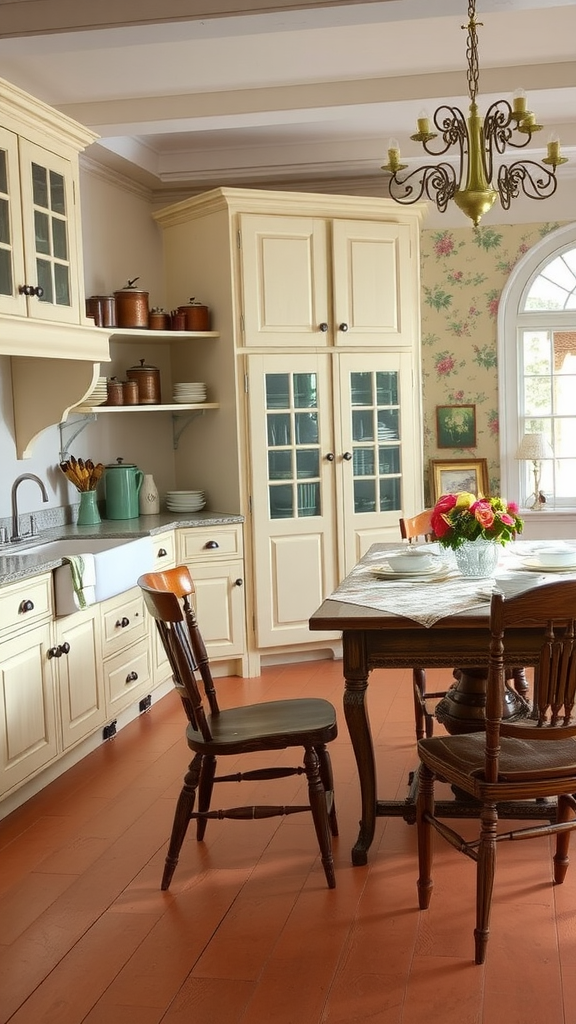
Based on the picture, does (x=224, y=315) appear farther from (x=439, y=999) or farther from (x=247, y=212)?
(x=439, y=999)

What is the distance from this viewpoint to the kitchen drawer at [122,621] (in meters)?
4.34

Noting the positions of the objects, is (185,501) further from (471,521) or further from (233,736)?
(233,736)

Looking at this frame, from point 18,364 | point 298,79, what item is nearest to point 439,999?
point 18,364

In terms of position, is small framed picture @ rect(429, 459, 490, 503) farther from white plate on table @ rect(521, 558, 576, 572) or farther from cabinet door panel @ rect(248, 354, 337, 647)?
white plate on table @ rect(521, 558, 576, 572)

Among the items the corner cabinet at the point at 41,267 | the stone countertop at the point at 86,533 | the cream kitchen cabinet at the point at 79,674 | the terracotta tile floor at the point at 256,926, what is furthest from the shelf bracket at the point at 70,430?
the terracotta tile floor at the point at 256,926

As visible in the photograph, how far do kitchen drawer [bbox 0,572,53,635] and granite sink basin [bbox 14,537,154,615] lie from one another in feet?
0.20

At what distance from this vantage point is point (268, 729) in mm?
3018

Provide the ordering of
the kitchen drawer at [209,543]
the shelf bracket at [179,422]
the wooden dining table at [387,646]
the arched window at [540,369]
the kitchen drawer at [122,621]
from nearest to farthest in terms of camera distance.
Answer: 1. the wooden dining table at [387,646]
2. the kitchen drawer at [122,621]
3. the kitchen drawer at [209,543]
4. the shelf bracket at [179,422]
5. the arched window at [540,369]

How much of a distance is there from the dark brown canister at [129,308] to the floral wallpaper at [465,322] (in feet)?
5.95

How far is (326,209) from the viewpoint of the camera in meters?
5.46

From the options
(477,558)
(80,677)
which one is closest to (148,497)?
(80,677)

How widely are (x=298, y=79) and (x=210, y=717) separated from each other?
9.23ft

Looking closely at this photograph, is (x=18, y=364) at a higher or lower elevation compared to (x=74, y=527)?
higher

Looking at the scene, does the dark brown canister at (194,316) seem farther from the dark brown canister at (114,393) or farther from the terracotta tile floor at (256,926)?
the terracotta tile floor at (256,926)
